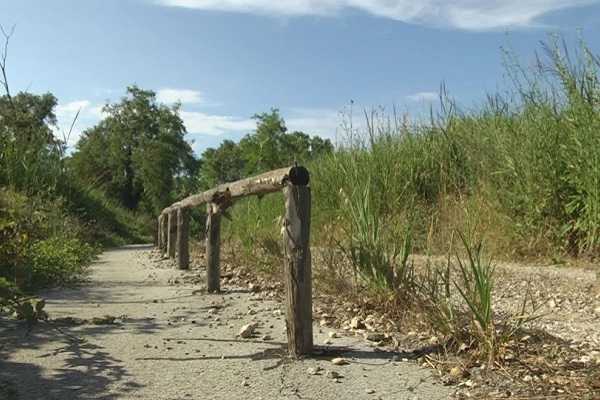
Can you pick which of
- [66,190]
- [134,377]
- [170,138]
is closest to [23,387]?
[134,377]

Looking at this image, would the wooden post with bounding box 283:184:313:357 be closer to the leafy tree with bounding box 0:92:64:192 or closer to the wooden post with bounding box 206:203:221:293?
the wooden post with bounding box 206:203:221:293

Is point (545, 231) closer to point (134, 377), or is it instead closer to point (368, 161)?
point (368, 161)

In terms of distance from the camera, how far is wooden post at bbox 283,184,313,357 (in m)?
3.21

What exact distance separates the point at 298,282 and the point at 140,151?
41.5 m

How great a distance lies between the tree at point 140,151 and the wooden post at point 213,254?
114 feet

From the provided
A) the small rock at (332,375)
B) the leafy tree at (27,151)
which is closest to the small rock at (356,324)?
the small rock at (332,375)

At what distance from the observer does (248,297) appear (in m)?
5.36

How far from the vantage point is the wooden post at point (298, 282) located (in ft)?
10.5

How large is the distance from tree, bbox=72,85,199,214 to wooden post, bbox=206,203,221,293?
1374 inches

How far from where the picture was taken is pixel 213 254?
5840 millimetres

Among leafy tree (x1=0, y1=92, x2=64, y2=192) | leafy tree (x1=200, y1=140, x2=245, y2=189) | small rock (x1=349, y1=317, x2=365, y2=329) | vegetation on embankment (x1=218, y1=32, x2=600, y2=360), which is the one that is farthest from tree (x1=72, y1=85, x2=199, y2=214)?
small rock (x1=349, y1=317, x2=365, y2=329)

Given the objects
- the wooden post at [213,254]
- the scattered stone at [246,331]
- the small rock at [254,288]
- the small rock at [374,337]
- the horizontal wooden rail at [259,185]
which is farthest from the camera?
the wooden post at [213,254]

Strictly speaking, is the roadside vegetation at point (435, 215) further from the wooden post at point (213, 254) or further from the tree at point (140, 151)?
the tree at point (140, 151)

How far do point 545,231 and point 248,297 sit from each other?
339cm
